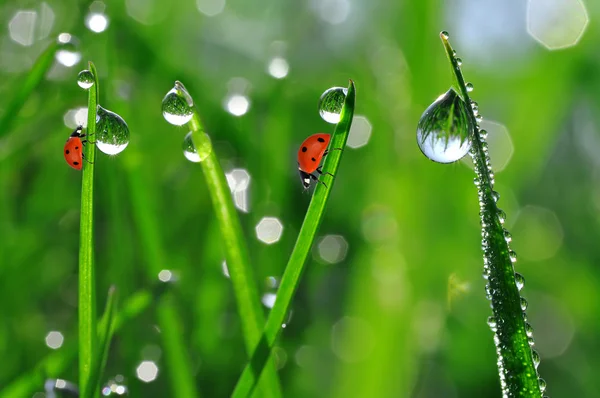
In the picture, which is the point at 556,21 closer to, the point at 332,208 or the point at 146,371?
the point at 332,208

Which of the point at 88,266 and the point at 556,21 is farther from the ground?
the point at 556,21

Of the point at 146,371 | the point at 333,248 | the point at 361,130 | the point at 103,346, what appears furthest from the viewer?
the point at 361,130

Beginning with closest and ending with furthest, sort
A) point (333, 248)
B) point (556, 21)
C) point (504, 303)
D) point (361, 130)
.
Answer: point (504, 303), point (333, 248), point (361, 130), point (556, 21)

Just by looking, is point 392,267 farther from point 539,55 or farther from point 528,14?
point 528,14

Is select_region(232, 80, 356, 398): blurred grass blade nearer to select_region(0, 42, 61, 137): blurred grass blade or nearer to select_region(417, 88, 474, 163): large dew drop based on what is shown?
select_region(417, 88, 474, 163): large dew drop

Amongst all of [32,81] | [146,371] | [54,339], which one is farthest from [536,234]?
[32,81]

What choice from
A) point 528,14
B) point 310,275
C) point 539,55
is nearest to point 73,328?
point 310,275
